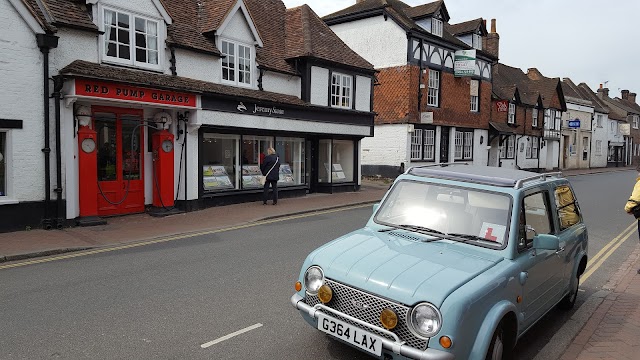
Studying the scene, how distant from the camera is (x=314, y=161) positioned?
1811cm

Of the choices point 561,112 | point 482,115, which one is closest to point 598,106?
point 561,112

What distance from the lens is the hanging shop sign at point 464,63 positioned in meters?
26.8

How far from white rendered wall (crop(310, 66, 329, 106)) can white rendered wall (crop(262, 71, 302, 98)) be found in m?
0.53

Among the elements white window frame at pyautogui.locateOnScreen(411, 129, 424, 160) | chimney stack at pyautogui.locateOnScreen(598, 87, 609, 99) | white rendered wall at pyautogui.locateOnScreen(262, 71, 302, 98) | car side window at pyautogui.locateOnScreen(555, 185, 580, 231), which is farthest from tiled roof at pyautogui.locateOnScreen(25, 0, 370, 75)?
chimney stack at pyautogui.locateOnScreen(598, 87, 609, 99)

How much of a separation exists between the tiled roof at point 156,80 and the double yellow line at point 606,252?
33.0 ft

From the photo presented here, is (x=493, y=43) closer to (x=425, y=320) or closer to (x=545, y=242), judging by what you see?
(x=545, y=242)

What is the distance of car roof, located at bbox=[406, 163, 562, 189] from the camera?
4434 mm

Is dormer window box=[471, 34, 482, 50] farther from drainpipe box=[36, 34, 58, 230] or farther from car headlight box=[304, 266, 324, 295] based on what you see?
car headlight box=[304, 266, 324, 295]

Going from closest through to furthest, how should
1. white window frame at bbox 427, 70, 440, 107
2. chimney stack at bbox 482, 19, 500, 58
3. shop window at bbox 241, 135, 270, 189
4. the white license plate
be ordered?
1. the white license plate
2. shop window at bbox 241, 135, 270, 189
3. white window frame at bbox 427, 70, 440, 107
4. chimney stack at bbox 482, 19, 500, 58

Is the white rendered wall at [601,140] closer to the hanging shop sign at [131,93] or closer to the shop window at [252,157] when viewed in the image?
the shop window at [252,157]

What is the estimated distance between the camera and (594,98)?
5375cm

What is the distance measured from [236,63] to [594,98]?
2086 inches

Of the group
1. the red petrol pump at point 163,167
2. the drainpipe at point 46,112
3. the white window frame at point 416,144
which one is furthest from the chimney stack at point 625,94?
the drainpipe at point 46,112

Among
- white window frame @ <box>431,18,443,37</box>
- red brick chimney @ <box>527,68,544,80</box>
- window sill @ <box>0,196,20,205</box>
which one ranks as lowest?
window sill @ <box>0,196,20,205</box>
